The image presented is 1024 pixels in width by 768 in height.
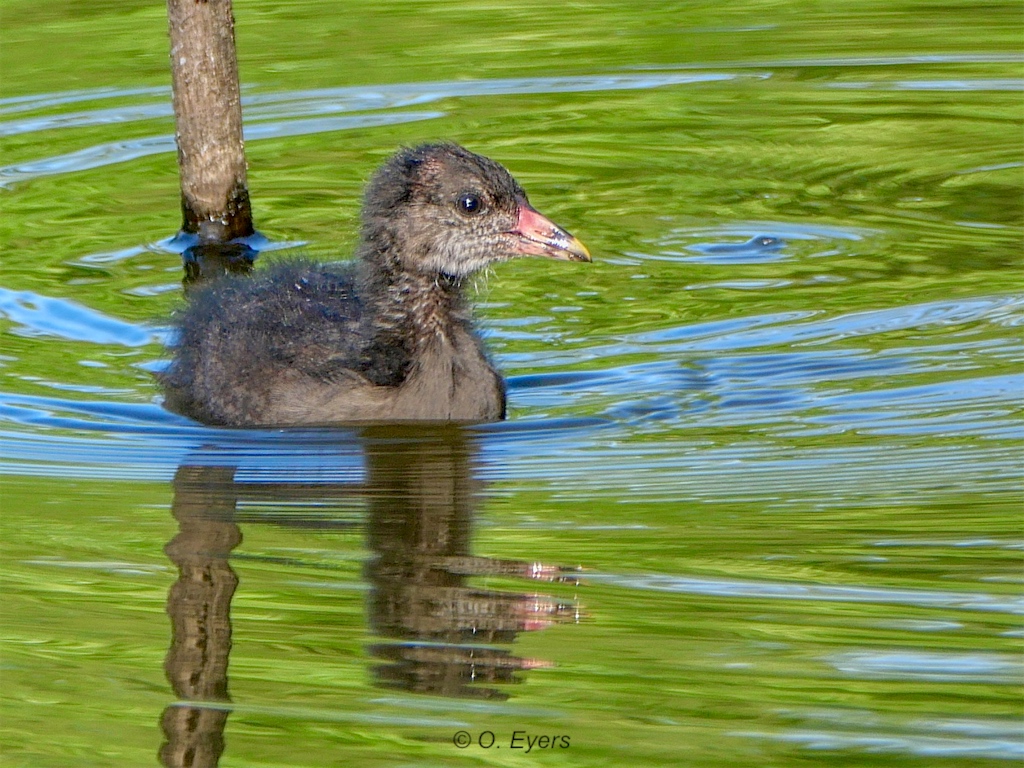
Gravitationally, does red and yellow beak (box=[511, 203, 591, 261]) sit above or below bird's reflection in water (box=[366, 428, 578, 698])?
above

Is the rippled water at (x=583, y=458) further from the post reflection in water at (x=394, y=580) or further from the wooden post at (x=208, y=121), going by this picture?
the wooden post at (x=208, y=121)

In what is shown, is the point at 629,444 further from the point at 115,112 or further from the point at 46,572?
A: the point at 115,112

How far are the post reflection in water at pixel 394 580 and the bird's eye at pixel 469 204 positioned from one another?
887mm

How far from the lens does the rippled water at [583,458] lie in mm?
4914

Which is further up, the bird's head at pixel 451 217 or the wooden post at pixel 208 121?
the wooden post at pixel 208 121

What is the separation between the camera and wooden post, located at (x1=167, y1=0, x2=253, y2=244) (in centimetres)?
1003

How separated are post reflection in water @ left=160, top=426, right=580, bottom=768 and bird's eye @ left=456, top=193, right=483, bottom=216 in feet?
2.91

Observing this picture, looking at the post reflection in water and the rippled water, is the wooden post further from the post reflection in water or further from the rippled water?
the post reflection in water

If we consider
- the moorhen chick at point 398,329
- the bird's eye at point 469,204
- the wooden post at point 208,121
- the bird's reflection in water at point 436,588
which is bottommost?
the bird's reflection in water at point 436,588

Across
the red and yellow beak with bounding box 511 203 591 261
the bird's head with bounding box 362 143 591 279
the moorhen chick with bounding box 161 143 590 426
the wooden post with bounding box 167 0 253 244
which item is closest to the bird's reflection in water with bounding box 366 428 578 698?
the moorhen chick with bounding box 161 143 590 426

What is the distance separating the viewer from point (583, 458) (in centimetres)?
700

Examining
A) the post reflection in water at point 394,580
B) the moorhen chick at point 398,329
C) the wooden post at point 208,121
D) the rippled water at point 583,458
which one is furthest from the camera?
the wooden post at point 208,121

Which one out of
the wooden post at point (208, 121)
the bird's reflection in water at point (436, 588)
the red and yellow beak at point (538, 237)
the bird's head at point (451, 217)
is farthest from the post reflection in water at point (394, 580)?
the wooden post at point (208, 121)

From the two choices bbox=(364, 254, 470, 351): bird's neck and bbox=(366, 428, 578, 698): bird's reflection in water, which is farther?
bbox=(364, 254, 470, 351): bird's neck
